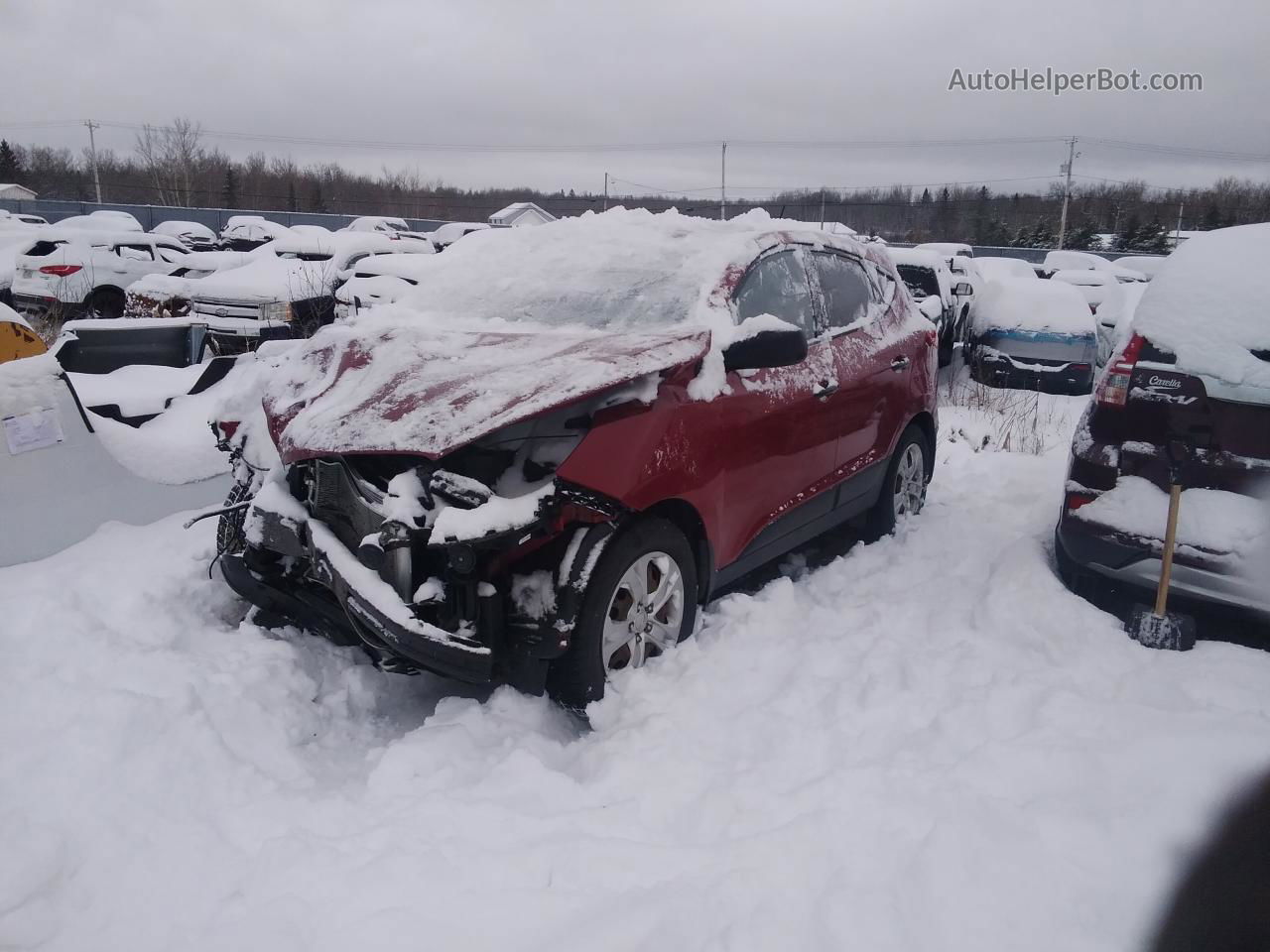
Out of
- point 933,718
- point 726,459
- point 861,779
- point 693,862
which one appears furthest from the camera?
point 726,459

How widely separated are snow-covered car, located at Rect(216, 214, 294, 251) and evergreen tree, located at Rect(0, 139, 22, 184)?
118 feet

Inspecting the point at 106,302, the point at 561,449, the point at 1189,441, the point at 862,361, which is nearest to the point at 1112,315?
the point at 862,361

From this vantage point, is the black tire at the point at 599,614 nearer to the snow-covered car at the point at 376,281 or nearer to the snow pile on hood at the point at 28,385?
the snow pile on hood at the point at 28,385

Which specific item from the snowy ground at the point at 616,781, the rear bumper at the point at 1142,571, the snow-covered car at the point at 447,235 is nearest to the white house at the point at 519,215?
the snow-covered car at the point at 447,235

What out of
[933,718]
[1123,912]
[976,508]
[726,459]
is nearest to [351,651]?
[726,459]

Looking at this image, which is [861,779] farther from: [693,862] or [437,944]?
[437,944]

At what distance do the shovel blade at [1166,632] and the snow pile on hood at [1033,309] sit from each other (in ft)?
25.4

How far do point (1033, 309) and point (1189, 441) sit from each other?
8.06 m

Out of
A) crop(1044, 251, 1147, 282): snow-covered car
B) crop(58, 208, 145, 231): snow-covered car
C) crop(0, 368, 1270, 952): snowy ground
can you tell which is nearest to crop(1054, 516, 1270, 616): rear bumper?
crop(0, 368, 1270, 952): snowy ground

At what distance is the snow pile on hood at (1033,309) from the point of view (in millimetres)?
10523

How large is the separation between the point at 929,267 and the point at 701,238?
28.2 ft

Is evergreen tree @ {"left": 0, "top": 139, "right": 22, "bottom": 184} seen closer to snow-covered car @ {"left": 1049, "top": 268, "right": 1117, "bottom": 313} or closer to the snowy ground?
snow-covered car @ {"left": 1049, "top": 268, "right": 1117, "bottom": 313}

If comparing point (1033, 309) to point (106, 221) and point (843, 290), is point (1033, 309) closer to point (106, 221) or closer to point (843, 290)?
point (843, 290)

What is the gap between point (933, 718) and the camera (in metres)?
3.12
